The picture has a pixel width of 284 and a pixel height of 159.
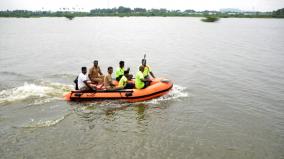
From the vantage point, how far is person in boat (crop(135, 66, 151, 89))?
1190 cm

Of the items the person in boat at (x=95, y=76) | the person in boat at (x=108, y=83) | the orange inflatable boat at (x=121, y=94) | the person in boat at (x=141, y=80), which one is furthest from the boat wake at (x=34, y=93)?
the person in boat at (x=141, y=80)

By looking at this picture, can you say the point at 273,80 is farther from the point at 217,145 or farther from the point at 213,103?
the point at 217,145

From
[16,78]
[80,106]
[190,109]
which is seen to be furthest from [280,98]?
[16,78]

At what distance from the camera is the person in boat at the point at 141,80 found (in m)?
11.9

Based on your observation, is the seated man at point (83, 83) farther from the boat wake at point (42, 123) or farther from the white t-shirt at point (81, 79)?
the boat wake at point (42, 123)

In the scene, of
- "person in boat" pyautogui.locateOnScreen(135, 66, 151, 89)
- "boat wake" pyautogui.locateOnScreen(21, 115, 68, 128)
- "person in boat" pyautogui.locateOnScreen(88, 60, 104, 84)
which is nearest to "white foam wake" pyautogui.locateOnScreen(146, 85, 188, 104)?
"person in boat" pyautogui.locateOnScreen(135, 66, 151, 89)

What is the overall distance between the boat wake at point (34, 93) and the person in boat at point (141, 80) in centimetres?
311

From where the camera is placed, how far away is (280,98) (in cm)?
1284

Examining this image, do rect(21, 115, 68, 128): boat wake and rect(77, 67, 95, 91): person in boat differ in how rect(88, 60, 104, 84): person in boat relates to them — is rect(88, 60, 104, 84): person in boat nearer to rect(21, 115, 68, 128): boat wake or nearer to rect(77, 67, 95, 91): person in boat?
rect(77, 67, 95, 91): person in boat

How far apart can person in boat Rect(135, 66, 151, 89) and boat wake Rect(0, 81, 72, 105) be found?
3.11m

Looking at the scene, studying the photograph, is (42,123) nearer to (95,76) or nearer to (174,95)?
(95,76)

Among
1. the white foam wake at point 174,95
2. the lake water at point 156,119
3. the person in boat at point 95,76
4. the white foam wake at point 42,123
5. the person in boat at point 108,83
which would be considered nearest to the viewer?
the lake water at point 156,119

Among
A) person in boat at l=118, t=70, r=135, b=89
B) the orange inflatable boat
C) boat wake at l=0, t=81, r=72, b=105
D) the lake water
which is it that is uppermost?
person in boat at l=118, t=70, r=135, b=89

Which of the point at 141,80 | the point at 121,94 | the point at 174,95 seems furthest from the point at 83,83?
the point at 174,95
